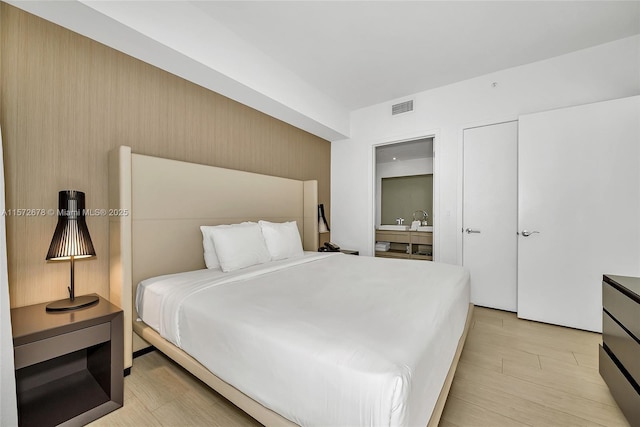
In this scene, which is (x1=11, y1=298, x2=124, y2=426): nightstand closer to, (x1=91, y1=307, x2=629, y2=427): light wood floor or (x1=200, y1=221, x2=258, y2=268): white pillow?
(x1=91, y1=307, x2=629, y2=427): light wood floor

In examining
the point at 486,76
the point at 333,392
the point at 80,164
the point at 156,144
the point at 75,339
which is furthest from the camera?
the point at 486,76

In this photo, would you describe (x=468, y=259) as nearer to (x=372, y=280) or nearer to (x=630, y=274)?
(x=630, y=274)

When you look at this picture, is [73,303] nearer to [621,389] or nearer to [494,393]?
[494,393]

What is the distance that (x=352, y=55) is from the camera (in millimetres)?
3008

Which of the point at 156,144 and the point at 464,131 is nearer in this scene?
the point at 156,144

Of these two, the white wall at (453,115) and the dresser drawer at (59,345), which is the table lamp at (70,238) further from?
the white wall at (453,115)

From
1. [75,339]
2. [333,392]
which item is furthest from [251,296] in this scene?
[75,339]

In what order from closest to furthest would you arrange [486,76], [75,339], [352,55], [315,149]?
[75,339] < [352,55] < [486,76] < [315,149]

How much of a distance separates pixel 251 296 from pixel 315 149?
3246mm

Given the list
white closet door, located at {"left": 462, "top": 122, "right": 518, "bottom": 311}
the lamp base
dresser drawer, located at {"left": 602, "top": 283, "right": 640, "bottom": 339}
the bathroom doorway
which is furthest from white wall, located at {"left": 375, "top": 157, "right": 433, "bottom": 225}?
the lamp base

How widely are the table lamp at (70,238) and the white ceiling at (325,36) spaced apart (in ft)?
3.93

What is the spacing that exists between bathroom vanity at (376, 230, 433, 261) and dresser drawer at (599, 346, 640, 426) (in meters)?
2.84

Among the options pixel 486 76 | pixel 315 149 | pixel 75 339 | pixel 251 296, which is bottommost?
pixel 75 339

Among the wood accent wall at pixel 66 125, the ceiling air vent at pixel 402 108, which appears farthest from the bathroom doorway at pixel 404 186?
the wood accent wall at pixel 66 125
